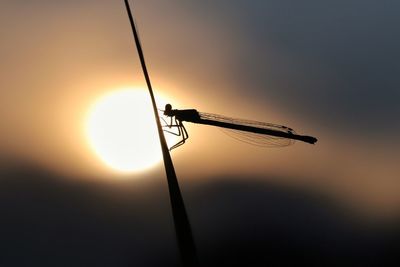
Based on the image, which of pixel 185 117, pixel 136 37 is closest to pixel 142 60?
pixel 136 37

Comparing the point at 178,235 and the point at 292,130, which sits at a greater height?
the point at 292,130

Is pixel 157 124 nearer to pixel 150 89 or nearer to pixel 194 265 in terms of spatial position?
pixel 150 89

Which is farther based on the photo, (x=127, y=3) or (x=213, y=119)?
(x=213, y=119)

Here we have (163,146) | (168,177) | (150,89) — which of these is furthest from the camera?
(150,89)

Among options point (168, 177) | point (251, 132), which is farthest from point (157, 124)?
point (251, 132)

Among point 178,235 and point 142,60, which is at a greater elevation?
point 142,60

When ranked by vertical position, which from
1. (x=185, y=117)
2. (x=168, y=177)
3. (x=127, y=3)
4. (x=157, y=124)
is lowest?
(x=168, y=177)

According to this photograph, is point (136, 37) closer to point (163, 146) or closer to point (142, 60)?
point (142, 60)

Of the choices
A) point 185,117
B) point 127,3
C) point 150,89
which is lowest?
point 150,89

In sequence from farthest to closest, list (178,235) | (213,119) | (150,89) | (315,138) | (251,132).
Result: (315,138)
(251,132)
(213,119)
(150,89)
(178,235)
